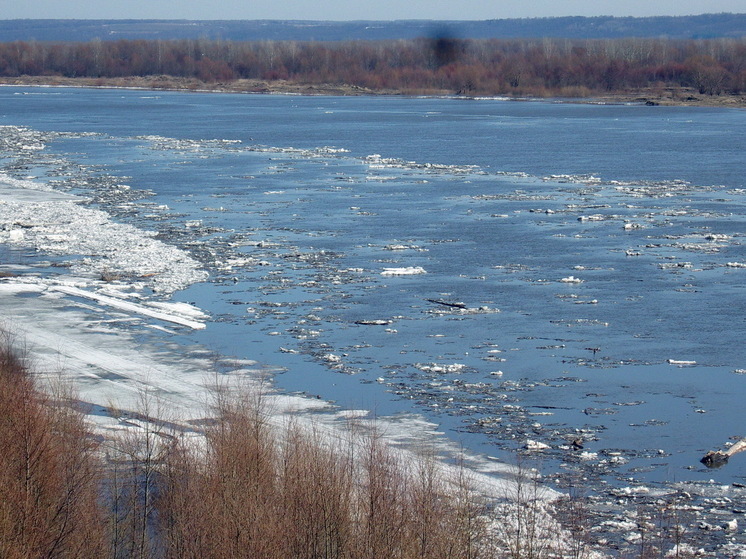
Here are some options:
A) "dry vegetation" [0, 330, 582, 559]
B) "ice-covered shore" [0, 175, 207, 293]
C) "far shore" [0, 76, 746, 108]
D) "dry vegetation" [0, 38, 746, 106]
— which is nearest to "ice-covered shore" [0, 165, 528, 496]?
"ice-covered shore" [0, 175, 207, 293]

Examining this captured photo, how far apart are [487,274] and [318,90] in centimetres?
7782

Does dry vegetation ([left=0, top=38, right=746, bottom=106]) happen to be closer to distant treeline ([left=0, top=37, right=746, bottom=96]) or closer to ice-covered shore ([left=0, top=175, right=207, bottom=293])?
distant treeline ([left=0, top=37, right=746, bottom=96])

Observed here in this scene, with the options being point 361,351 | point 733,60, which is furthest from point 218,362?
point 733,60

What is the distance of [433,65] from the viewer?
105 metres

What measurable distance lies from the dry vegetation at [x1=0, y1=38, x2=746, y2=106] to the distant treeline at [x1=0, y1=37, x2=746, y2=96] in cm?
11

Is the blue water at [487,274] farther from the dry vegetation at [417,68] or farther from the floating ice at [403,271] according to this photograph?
the dry vegetation at [417,68]

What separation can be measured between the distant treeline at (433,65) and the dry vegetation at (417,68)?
0.37ft

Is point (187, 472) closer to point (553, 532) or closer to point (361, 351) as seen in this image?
point (553, 532)

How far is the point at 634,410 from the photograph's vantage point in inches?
475

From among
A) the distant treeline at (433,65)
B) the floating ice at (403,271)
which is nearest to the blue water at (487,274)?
the floating ice at (403,271)

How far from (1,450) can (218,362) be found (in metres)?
5.05

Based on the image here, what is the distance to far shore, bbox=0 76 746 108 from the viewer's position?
236 feet

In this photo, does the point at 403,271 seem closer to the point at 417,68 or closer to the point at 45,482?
the point at 45,482

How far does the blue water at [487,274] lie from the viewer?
39.9 ft
